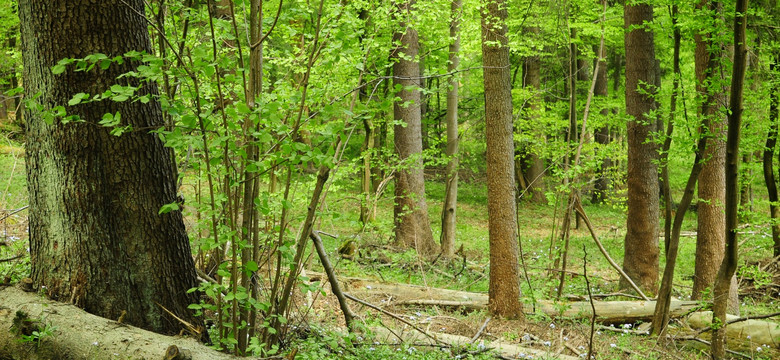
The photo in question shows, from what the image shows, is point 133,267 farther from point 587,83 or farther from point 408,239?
point 587,83

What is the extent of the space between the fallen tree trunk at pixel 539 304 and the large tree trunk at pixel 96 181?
4.32 meters

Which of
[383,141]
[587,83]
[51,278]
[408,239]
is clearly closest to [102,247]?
[51,278]

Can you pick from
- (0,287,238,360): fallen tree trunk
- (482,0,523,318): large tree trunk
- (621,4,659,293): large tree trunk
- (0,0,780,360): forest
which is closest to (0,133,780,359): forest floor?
(0,0,780,360): forest

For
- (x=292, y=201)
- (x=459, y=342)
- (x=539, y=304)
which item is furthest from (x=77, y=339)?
(x=539, y=304)

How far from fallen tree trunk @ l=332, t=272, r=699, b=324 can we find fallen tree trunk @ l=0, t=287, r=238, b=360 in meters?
4.49

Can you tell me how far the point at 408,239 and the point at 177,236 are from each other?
848 cm

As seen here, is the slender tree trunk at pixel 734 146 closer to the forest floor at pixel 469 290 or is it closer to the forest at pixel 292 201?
the forest at pixel 292 201

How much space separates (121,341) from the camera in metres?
3.29

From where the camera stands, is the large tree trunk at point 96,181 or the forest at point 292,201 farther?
the large tree trunk at point 96,181

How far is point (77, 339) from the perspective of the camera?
3.36 meters

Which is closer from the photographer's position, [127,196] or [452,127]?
[127,196]

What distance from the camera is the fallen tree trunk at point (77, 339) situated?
3.25m

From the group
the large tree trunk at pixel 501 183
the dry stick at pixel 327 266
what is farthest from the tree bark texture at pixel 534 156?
the dry stick at pixel 327 266

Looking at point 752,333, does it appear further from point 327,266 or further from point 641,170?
point 327,266
